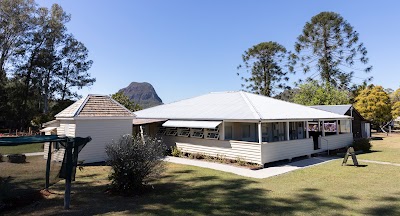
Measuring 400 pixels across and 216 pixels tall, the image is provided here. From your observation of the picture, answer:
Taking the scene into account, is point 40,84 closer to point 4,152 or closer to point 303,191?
point 4,152

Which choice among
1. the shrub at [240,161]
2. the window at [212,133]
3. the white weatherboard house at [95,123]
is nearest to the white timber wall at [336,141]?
the shrub at [240,161]

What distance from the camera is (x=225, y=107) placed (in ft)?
61.4

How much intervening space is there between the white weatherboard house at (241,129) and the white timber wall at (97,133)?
2822 mm

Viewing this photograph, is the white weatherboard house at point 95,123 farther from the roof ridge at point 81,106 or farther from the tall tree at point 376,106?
the tall tree at point 376,106

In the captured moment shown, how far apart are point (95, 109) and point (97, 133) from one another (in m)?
1.56

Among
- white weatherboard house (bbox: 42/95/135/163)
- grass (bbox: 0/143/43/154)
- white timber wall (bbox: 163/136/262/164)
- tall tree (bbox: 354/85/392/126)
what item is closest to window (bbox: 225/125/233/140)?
white timber wall (bbox: 163/136/262/164)

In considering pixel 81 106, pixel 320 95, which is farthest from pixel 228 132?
pixel 320 95

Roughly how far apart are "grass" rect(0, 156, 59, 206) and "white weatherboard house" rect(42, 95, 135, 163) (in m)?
6.80

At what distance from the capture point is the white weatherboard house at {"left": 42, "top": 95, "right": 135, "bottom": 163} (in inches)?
608

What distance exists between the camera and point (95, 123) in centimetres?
1594

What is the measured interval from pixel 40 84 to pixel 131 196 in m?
41.0

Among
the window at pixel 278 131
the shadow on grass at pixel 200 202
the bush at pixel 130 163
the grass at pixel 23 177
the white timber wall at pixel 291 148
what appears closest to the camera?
the grass at pixel 23 177

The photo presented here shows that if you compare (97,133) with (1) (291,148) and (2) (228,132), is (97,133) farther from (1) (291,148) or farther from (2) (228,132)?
(1) (291,148)

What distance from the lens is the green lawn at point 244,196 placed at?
24.0 ft
